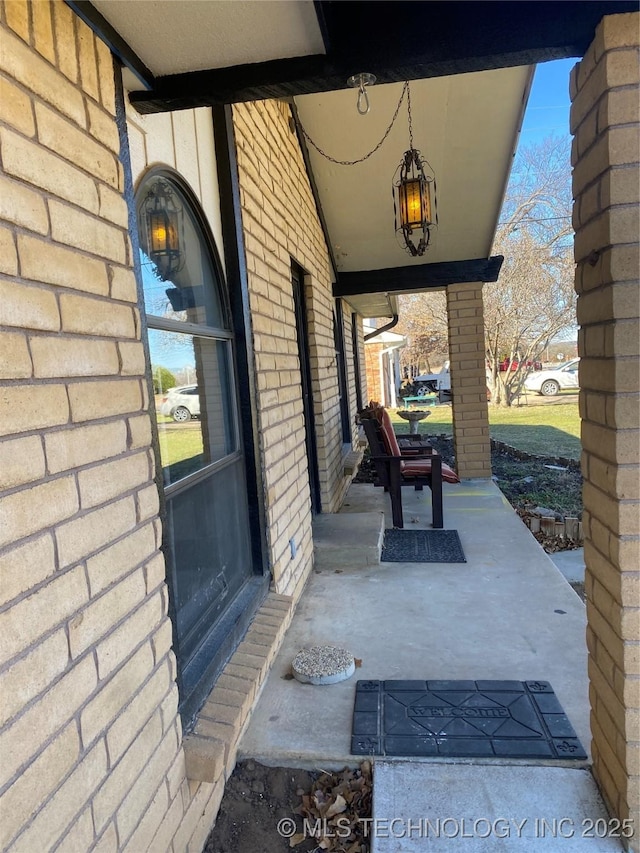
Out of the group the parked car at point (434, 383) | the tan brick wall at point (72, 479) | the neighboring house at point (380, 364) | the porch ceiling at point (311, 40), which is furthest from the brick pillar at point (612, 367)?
the parked car at point (434, 383)

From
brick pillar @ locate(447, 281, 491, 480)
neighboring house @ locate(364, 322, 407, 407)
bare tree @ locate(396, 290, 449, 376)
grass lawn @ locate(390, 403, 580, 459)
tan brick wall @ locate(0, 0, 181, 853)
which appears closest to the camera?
tan brick wall @ locate(0, 0, 181, 853)

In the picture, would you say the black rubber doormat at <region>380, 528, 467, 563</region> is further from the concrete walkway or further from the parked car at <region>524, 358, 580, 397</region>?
the parked car at <region>524, 358, 580, 397</region>

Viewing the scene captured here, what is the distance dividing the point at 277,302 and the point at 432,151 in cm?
240

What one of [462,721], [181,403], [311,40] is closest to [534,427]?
[462,721]

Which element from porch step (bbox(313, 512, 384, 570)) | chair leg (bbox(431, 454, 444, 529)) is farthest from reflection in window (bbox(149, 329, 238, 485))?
chair leg (bbox(431, 454, 444, 529))

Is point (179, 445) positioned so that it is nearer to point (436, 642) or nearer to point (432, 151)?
point (436, 642)

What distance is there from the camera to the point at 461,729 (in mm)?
2219

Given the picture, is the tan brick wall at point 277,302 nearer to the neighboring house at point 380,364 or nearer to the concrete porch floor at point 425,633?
the concrete porch floor at point 425,633

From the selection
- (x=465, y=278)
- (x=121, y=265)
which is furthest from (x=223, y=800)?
(x=465, y=278)

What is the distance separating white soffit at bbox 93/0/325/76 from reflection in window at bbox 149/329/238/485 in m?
0.84

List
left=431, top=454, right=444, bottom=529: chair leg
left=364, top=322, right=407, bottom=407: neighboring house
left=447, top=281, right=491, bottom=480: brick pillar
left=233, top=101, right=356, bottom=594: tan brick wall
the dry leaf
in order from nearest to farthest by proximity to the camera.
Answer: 1. the dry leaf
2. left=233, top=101, right=356, bottom=594: tan brick wall
3. left=431, top=454, right=444, bottom=529: chair leg
4. left=447, top=281, right=491, bottom=480: brick pillar
5. left=364, top=322, right=407, bottom=407: neighboring house

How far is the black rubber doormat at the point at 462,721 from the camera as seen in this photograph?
2.10m

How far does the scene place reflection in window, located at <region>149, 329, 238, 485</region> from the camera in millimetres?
2008

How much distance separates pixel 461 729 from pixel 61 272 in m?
2.14
